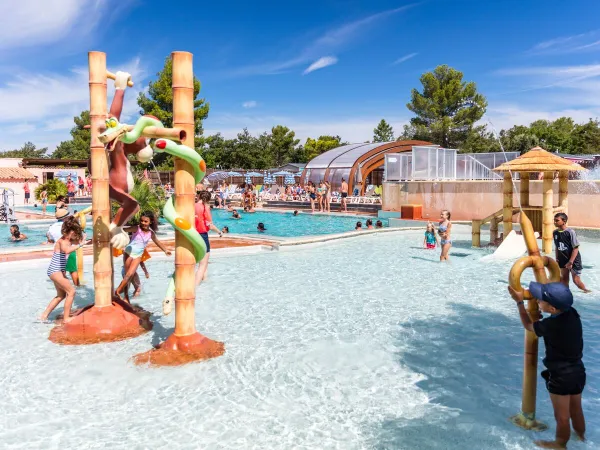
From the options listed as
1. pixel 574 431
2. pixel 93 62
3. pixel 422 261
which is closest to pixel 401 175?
pixel 422 261

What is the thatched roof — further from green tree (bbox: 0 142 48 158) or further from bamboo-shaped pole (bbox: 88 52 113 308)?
green tree (bbox: 0 142 48 158)

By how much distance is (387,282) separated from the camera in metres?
9.47

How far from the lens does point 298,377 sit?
16.8ft

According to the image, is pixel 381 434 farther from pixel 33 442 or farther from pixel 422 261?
pixel 422 261

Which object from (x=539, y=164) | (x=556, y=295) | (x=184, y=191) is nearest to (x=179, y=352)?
(x=184, y=191)

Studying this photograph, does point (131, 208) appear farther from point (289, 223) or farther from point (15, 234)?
point (289, 223)

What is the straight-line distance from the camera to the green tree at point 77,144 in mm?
65125

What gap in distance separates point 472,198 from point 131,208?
15.3m

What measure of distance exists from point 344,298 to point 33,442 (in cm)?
512

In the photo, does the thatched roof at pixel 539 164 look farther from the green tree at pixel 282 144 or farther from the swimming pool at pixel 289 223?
the green tree at pixel 282 144

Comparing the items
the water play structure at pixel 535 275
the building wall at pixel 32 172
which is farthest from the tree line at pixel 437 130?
the water play structure at pixel 535 275

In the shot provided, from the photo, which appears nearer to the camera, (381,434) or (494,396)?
(381,434)

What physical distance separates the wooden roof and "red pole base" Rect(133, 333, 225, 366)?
121 ft

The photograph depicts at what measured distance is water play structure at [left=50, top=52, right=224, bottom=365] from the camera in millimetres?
5281
